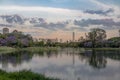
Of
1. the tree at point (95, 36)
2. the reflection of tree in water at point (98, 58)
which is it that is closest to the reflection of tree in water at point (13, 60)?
the reflection of tree in water at point (98, 58)

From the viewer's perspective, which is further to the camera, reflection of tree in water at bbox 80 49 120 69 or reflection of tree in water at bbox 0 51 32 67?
reflection of tree in water at bbox 0 51 32 67

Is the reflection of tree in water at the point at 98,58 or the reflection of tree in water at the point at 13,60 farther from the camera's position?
the reflection of tree in water at the point at 13,60

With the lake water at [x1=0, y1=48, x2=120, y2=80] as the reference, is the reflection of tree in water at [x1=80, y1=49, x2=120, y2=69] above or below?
below

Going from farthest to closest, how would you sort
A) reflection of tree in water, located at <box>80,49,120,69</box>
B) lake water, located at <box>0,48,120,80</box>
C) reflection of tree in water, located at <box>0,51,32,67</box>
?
reflection of tree in water, located at <box>0,51,32,67</box> → reflection of tree in water, located at <box>80,49,120,69</box> → lake water, located at <box>0,48,120,80</box>

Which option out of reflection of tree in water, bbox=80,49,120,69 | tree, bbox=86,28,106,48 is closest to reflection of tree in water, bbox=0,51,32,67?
reflection of tree in water, bbox=80,49,120,69

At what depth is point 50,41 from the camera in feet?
553

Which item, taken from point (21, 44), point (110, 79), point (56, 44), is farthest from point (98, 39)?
point (110, 79)

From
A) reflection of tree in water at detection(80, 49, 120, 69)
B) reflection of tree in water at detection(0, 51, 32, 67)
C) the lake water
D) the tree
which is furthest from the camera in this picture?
the tree

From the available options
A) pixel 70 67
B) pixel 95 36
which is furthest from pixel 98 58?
pixel 95 36

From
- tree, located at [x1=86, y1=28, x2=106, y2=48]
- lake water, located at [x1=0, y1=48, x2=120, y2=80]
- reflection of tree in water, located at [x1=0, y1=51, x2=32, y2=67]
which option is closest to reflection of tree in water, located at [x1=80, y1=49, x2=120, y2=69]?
lake water, located at [x1=0, y1=48, x2=120, y2=80]

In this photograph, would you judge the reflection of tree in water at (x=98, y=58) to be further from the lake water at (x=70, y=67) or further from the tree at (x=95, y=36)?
the tree at (x=95, y=36)

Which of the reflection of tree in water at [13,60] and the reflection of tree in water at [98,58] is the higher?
the reflection of tree in water at [13,60]

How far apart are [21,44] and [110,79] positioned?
10803 cm

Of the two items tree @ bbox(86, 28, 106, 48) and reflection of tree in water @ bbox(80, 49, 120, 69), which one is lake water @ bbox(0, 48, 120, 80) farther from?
tree @ bbox(86, 28, 106, 48)
